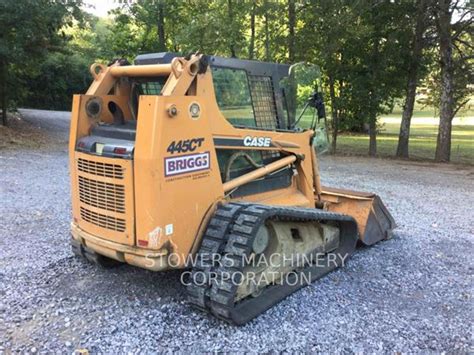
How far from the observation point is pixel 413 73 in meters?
15.6

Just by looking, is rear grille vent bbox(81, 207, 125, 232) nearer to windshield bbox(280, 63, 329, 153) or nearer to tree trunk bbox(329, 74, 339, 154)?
windshield bbox(280, 63, 329, 153)

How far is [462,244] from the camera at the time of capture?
6.29 meters

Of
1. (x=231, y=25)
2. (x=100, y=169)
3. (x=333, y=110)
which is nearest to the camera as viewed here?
(x=100, y=169)

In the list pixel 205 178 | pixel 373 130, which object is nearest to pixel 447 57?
pixel 373 130

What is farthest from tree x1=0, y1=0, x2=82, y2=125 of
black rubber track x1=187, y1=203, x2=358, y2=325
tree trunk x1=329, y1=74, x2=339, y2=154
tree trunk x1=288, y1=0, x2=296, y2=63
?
black rubber track x1=187, y1=203, x2=358, y2=325

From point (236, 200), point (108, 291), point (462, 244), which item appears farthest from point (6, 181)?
point (462, 244)

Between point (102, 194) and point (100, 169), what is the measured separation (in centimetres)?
22

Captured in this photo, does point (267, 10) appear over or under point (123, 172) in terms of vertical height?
over

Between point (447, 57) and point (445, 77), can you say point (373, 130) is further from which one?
point (447, 57)

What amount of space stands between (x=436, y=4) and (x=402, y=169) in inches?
209

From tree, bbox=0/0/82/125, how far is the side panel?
12285 millimetres

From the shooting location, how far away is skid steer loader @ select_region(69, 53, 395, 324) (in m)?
3.65

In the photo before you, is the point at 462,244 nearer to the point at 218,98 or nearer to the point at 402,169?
the point at 218,98

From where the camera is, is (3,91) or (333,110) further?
(3,91)
